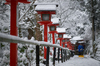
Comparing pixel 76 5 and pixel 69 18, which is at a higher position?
pixel 76 5

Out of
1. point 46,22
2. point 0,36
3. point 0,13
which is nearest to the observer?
point 0,36

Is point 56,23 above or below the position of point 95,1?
below

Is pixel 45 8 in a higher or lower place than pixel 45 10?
higher

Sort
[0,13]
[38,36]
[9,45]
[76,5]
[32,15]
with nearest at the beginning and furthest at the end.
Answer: [9,45], [0,13], [38,36], [32,15], [76,5]

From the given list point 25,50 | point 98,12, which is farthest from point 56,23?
point 25,50

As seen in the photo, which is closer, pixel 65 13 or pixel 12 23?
pixel 12 23

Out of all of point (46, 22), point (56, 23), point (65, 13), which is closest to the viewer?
point (46, 22)

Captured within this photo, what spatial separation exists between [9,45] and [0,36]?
2569mm

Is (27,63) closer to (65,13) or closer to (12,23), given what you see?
(12,23)

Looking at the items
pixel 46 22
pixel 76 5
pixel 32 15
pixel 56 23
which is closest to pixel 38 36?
pixel 46 22

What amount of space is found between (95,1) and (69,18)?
41.5 feet

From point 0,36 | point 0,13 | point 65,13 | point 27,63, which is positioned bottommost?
point 27,63

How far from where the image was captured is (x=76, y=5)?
28.2 meters

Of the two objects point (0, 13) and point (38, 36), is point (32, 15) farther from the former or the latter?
point (0, 13)
